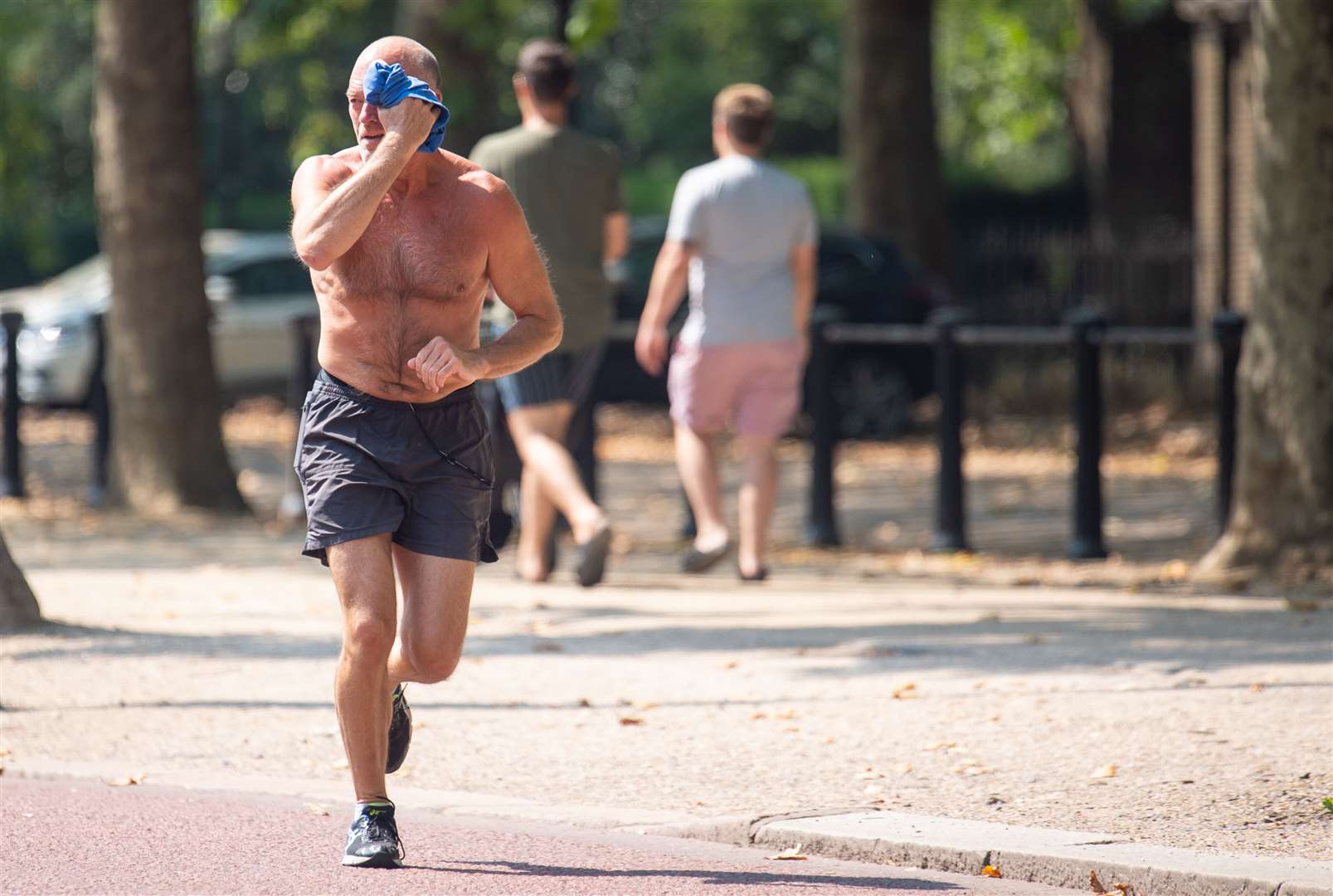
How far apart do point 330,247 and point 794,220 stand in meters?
4.69

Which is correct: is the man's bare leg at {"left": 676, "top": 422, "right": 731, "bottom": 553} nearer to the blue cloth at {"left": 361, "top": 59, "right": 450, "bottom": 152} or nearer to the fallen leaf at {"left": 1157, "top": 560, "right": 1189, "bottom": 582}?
the fallen leaf at {"left": 1157, "top": 560, "right": 1189, "bottom": 582}

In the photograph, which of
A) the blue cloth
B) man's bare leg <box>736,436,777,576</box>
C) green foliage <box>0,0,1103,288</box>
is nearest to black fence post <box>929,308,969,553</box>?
man's bare leg <box>736,436,777,576</box>

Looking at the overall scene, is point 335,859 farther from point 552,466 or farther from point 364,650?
point 552,466

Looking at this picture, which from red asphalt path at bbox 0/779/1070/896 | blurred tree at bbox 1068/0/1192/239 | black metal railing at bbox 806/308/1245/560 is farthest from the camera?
blurred tree at bbox 1068/0/1192/239

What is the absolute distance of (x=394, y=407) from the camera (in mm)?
4910

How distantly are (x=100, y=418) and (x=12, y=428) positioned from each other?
0.66m

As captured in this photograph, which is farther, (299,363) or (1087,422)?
(299,363)

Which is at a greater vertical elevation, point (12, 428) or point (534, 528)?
point (534, 528)

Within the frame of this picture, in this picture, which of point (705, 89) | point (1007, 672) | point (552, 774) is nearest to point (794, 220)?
point (1007, 672)

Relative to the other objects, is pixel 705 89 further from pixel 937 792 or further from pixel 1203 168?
pixel 937 792

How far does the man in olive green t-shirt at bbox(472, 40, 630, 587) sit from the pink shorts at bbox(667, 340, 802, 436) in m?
0.43

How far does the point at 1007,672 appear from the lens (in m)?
7.20

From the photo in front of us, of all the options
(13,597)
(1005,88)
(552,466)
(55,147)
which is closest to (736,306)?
(552,466)

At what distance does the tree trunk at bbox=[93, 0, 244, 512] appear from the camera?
40.2 feet
